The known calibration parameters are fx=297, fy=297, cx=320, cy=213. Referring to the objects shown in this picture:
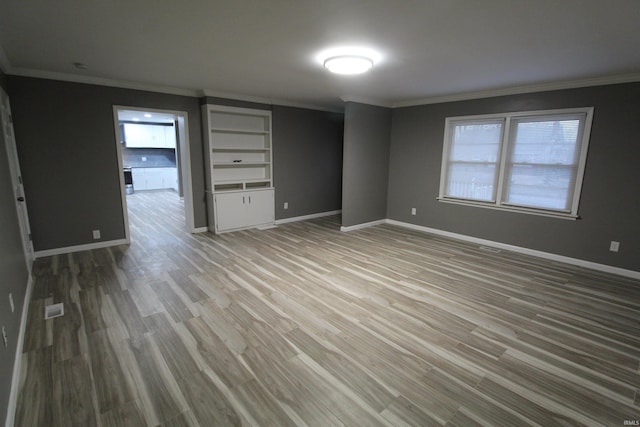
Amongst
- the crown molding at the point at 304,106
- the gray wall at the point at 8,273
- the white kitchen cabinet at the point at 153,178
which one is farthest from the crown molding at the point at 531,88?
the white kitchen cabinet at the point at 153,178

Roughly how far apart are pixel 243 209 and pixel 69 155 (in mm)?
2653

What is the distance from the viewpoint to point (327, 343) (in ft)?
7.73

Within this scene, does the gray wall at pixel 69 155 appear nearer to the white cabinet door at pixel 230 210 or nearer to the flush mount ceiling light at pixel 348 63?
the white cabinet door at pixel 230 210

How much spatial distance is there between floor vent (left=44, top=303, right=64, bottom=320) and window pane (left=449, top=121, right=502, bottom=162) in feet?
18.9

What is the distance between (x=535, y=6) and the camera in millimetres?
1984

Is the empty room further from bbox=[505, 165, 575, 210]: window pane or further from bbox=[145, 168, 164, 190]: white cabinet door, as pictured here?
bbox=[145, 168, 164, 190]: white cabinet door

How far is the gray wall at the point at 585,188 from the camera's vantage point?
368cm

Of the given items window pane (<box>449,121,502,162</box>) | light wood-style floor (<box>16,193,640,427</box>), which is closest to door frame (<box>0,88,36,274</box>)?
light wood-style floor (<box>16,193,640,427</box>)

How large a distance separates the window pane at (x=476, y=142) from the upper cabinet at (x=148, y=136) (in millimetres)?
8362

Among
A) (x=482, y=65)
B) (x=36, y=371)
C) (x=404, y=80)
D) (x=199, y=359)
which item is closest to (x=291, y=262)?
(x=199, y=359)

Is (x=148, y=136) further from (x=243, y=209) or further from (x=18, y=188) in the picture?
(x=18, y=188)

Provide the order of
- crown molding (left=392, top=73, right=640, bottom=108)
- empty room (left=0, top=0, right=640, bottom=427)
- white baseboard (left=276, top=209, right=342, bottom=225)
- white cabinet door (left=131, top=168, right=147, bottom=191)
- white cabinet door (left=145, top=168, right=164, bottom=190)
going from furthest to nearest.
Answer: white cabinet door (left=145, top=168, right=164, bottom=190), white cabinet door (left=131, top=168, right=147, bottom=191), white baseboard (left=276, top=209, right=342, bottom=225), crown molding (left=392, top=73, right=640, bottom=108), empty room (left=0, top=0, right=640, bottom=427)

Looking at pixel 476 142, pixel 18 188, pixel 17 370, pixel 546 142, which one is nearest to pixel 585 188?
pixel 546 142

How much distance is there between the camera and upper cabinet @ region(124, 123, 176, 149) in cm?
979
